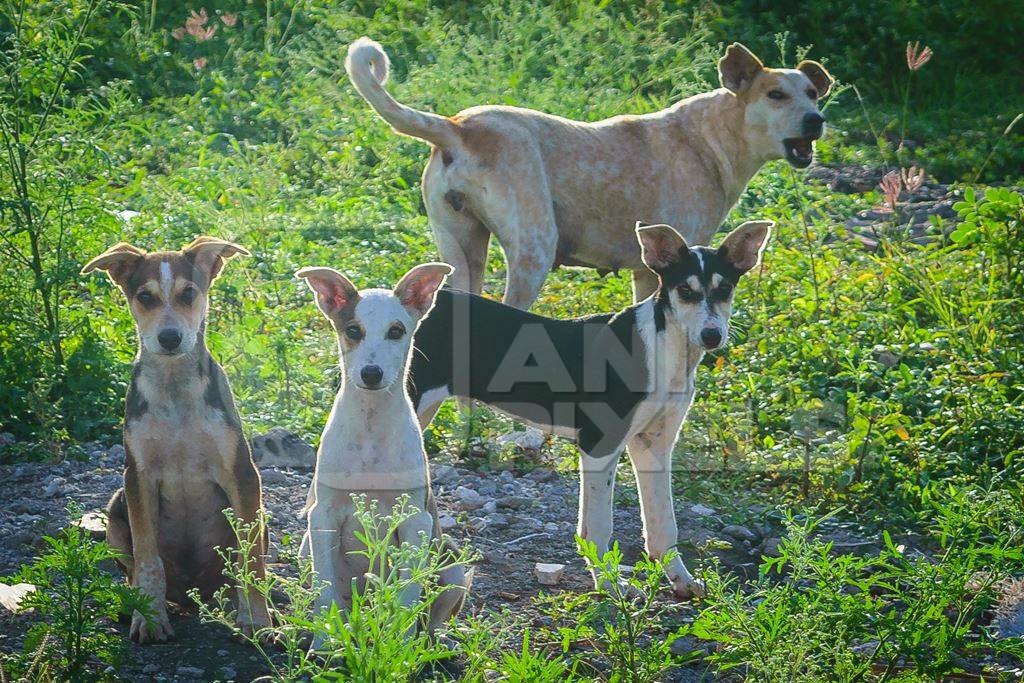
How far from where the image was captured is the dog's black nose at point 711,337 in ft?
17.7

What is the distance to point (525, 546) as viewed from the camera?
6.01 metres

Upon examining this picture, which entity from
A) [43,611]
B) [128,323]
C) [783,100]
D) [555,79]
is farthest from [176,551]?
[555,79]

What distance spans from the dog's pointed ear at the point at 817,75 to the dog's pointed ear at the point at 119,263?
4.42 m

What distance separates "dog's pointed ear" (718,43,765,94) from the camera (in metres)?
7.81

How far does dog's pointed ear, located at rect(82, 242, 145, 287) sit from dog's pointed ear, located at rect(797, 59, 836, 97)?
442 centimetres

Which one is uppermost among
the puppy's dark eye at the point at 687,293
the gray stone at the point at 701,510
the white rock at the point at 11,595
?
the puppy's dark eye at the point at 687,293

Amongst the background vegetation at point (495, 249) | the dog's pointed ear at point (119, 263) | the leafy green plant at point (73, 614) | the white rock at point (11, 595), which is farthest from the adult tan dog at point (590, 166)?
the leafy green plant at point (73, 614)

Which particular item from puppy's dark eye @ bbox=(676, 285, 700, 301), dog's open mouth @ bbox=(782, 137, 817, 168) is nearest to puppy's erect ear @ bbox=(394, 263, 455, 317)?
puppy's dark eye @ bbox=(676, 285, 700, 301)

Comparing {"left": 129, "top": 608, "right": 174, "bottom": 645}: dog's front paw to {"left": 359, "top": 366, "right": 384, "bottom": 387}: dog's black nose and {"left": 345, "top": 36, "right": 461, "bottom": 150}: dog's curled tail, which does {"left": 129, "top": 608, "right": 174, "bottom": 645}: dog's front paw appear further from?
{"left": 345, "top": 36, "right": 461, "bottom": 150}: dog's curled tail

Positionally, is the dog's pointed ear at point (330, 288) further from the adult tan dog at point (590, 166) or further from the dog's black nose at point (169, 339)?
the adult tan dog at point (590, 166)

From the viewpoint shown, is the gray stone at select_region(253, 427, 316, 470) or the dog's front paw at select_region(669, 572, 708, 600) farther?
the gray stone at select_region(253, 427, 316, 470)

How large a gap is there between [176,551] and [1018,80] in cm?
1086

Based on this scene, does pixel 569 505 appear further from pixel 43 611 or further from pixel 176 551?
pixel 43 611

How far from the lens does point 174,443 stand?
493 cm
